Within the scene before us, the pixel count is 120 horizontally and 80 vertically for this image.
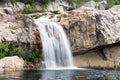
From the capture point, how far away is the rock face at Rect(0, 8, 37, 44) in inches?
1216

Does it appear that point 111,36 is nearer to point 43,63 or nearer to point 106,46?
point 106,46

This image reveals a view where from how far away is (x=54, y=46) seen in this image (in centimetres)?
3247

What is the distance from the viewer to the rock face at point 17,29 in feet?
101

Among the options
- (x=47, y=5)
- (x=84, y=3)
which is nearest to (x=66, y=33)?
(x=47, y=5)

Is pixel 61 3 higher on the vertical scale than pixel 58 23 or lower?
higher

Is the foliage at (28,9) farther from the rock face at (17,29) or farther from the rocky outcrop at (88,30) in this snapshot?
the rocky outcrop at (88,30)

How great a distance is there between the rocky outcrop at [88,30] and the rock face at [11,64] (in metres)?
5.78

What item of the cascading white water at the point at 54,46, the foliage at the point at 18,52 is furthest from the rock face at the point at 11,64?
the cascading white water at the point at 54,46

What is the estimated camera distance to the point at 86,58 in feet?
109

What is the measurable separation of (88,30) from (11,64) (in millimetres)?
7986

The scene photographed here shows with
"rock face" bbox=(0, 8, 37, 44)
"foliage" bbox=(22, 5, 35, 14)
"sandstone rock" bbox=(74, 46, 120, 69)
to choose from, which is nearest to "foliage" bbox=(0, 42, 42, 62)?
"rock face" bbox=(0, 8, 37, 44)

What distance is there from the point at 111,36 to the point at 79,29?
283cm

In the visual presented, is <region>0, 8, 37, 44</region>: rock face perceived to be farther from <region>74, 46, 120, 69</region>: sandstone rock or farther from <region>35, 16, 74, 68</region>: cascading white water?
<region>74, 46, 120, 69</region>: sandstone rock

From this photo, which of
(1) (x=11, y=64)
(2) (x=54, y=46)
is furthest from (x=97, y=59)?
(1) (x=11, y=64)
